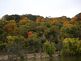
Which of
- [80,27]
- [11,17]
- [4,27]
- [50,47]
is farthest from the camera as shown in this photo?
[11,17]

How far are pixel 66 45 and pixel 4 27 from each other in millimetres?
18694

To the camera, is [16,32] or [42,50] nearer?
[42,50]

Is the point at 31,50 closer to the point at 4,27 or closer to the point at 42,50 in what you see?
the point at 42,50

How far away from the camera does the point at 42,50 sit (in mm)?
63750

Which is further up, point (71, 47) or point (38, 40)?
point (38, 40)

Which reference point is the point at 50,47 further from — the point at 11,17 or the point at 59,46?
the point at 11,17

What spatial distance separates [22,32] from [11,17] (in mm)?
25449

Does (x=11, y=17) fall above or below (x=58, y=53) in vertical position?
above

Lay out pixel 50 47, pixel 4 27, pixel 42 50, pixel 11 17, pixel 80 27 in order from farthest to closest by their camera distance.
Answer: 1. pixel 11 17
2. pixel 80 27
3. pixel 4 27
4. pixel 42 50
5. pixel 50 47

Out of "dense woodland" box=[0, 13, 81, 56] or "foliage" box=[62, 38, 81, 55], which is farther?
"foliage" box=[62, 38, 81, 55]

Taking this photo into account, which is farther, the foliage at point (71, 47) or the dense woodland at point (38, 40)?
the foliage at point (71, 47)

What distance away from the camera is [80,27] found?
253ft

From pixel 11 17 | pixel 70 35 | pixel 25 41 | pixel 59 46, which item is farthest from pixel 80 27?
pixel 11 17

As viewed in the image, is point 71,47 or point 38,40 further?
point 38,40
